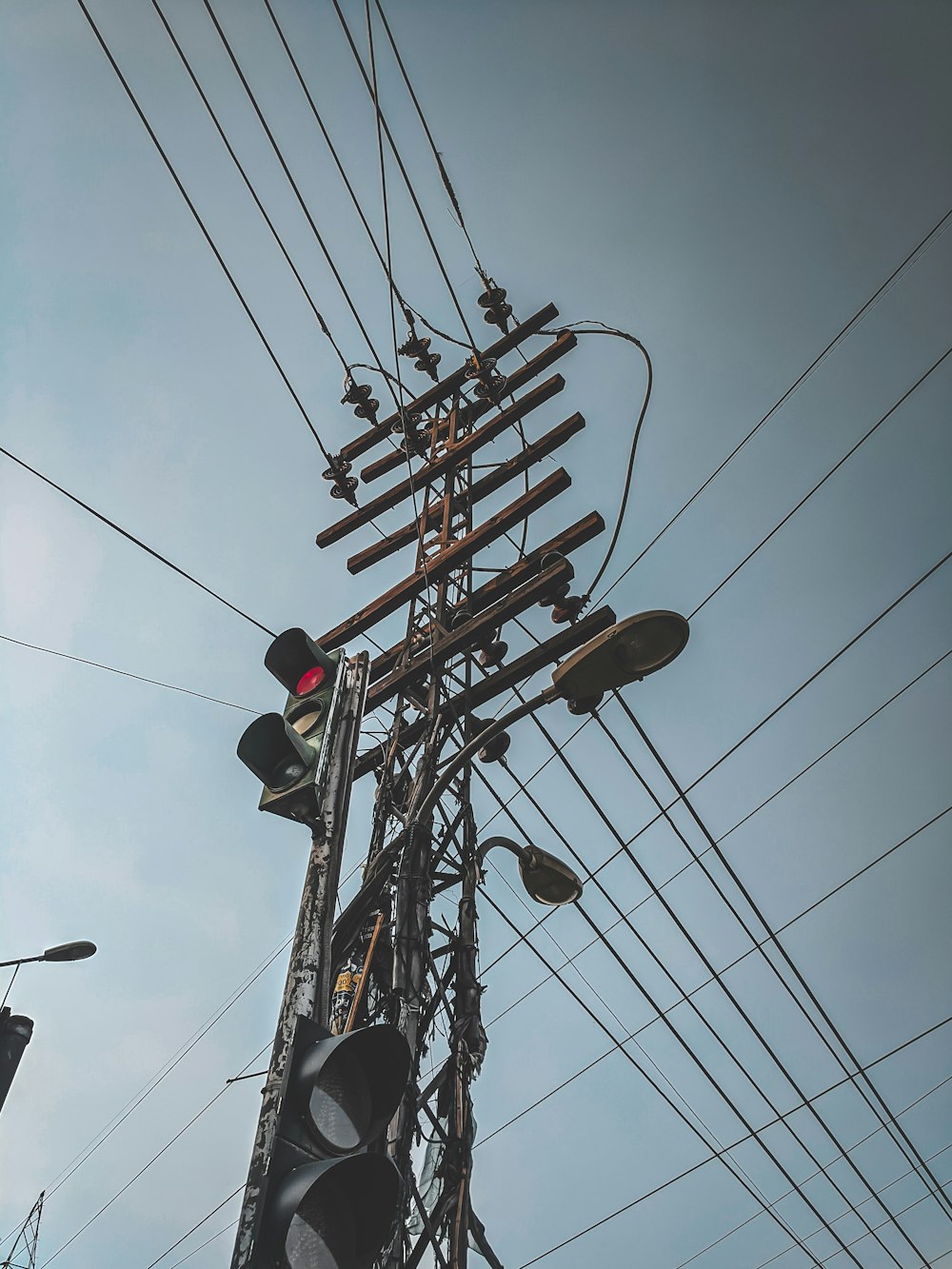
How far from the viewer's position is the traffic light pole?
7.94 feet

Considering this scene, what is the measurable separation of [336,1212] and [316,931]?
87cm

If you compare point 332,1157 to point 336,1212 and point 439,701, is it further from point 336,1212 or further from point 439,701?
point 439,701

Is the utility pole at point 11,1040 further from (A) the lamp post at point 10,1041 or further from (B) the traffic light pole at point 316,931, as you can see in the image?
(B) the traffic light pole at point 316,931

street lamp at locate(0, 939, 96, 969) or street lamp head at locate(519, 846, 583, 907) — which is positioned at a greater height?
street lamp at locate(0, 939, 96, 969)

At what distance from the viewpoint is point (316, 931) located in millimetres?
3111

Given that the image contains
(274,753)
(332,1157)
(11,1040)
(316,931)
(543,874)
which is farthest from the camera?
(11,1040)

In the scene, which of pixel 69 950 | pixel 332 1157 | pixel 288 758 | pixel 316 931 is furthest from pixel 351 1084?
pixel 69 950

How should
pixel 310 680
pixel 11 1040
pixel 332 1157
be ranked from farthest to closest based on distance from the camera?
pixel 11 1040 < pixel 310 680 < pixel 332 1157

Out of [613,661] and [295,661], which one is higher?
[295,661]

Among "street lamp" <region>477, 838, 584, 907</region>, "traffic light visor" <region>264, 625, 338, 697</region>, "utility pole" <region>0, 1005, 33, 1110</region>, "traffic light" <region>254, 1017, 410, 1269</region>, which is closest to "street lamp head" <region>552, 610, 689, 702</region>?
"street lamp" <region>477, 838, 584, 907</region>

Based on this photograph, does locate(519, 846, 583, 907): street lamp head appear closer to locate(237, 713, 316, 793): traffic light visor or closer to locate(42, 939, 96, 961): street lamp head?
locate(237, 713, 316, 793): traffic light visor

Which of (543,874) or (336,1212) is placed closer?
(336,1212)

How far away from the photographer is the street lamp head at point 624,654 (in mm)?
4949

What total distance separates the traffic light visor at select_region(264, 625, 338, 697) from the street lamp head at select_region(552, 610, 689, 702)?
1689 mm
